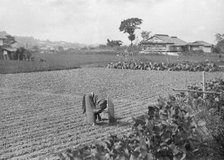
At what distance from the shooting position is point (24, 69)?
24.2 meters

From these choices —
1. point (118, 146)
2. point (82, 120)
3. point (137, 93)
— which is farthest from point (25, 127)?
point (137, 93)

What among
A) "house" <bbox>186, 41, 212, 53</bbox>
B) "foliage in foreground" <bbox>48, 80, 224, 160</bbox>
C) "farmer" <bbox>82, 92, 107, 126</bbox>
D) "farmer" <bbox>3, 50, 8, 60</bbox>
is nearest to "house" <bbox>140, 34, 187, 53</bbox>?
"house" <bbox>186, 41, 212, 53</bbox>

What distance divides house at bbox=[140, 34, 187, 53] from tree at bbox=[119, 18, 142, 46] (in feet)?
10.6

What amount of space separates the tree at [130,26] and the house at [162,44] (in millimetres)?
3243

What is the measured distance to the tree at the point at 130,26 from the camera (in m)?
53.1

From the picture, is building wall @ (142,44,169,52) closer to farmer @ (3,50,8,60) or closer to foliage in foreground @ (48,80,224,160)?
farmer @ (3,50,8,60)

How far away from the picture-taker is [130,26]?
5359cm

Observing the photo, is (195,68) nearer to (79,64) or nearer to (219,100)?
(79,64)

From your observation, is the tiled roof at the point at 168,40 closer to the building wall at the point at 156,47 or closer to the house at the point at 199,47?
the building wall at the point at 156,47

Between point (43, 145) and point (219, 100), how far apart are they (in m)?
3.51

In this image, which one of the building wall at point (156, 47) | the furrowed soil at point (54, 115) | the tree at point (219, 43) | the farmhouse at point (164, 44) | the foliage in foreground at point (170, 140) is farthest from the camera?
the farmhouse at point (164, 44)

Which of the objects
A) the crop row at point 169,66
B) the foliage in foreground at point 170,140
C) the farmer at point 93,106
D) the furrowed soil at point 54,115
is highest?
the foliage in foreground at point 170,140

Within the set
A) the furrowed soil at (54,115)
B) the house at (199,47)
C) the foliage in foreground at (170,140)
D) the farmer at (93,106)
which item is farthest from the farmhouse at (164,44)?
the foliage in foreground at (170,140)

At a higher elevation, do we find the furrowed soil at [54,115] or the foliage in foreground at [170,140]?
the foliage in foreground at [170,140]
